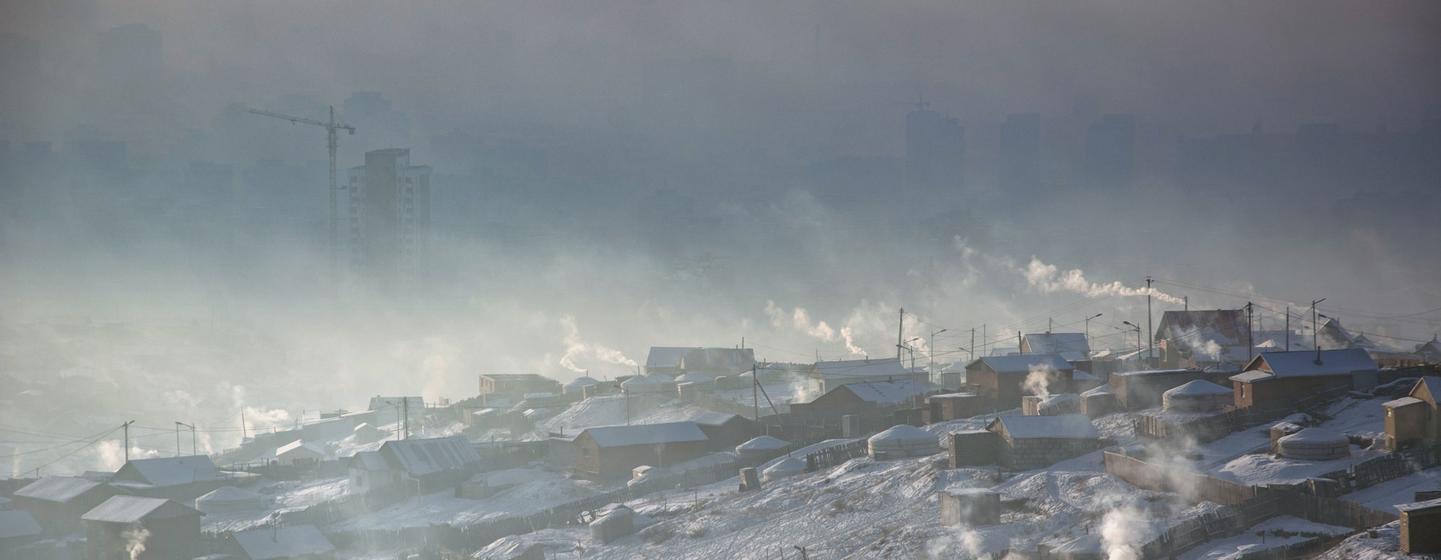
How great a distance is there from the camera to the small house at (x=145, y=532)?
5794 centimetres

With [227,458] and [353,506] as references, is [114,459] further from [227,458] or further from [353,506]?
[353,506]

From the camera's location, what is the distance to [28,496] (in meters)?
69.8

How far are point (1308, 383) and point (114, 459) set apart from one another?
105m

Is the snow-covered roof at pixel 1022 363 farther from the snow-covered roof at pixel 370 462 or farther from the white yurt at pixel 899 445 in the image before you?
the snow-covered roof at pixel 370 462

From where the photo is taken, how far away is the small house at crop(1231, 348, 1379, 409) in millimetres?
55375

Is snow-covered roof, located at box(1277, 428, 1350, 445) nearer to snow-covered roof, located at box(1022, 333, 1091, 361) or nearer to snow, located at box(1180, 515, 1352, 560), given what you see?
snow, located at box(1180, 515, 1352, 560)

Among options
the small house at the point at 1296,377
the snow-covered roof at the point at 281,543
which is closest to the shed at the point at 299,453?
the snow-covered roof at the point at 281,543

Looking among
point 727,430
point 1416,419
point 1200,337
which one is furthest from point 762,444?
point 1200,337

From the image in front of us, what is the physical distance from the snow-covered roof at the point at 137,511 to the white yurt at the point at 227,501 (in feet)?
30.7

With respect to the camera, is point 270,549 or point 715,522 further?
point 270,549

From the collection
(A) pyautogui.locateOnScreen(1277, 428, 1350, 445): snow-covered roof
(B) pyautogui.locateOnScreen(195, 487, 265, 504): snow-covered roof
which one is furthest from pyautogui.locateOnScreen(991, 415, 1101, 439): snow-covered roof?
(B) pyautogui.locateOnScreen(195, 487, 265, 504): snow-covered roof

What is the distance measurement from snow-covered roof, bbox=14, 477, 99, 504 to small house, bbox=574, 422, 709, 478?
91.0 feet

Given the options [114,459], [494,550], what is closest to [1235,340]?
[494,550]

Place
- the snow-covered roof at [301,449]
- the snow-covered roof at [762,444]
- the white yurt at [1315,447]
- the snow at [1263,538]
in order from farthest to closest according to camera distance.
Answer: the snow-covered roof at [301,449] → the snow-covered roof at [762,444] → the white yurt at [1315,447] → the snow at [1263,538]
